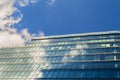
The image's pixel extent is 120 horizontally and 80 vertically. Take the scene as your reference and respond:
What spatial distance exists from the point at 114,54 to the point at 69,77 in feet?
54.8

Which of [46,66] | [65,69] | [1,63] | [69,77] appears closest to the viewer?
[69,77]

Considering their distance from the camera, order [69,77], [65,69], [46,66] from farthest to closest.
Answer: [46,66]
[65,69]
[69,77]

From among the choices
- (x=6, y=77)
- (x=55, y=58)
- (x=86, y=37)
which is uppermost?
(x=86, y=37)

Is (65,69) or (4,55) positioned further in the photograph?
(4,55)

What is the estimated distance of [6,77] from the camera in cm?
7294

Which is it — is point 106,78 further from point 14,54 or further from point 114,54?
point 14,54

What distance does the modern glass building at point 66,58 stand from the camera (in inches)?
2579

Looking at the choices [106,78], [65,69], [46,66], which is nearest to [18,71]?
[46,66]

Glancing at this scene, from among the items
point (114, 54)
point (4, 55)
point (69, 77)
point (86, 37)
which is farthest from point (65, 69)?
point (4, 55)

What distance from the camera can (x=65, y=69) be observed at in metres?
68.9

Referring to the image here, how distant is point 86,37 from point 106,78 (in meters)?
28.7

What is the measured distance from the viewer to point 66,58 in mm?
75438

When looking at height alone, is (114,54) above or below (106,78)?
above

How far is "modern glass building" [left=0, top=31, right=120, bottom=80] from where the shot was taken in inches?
2579
